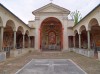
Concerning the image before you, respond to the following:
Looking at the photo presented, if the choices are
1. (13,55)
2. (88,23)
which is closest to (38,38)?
(13,55)

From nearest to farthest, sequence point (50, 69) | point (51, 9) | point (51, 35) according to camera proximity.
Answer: point (50, 69), point (51, 9), point (51, 35)

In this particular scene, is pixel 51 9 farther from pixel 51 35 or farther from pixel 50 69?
pixel 50 69

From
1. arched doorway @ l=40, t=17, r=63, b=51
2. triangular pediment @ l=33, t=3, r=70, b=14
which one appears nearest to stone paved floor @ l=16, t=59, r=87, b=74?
triangular pediment @ l=33, t=3, r=70, b=14

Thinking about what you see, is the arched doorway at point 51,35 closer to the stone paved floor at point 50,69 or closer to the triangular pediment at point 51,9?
the triangular pediment at point 51,9

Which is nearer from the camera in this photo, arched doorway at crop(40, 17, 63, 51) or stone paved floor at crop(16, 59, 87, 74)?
stone paved floor at crop(16, 59, 87, 74)

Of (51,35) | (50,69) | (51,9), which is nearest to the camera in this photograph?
(50,69)

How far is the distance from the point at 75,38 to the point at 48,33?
762 centimetres

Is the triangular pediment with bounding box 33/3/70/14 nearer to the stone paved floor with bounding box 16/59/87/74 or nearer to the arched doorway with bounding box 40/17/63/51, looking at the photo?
the arched doorway with bounding box 40/17/63/51

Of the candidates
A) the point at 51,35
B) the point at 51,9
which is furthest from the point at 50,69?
the point at 51,35

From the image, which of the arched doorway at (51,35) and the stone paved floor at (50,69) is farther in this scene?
the arched doorway at (51,35)

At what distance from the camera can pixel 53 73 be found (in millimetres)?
9023

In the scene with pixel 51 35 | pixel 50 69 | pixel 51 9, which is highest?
pixel 51 9

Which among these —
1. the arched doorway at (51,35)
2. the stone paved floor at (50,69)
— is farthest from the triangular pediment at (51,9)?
the stone paved floor at (50,69)

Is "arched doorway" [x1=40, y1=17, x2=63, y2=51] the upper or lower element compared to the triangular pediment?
lower
